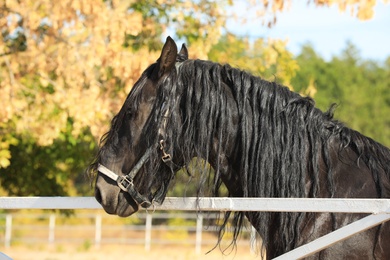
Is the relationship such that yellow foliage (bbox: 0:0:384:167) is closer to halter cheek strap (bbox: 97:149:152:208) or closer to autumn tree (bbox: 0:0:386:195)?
autumn tree (bbox: 0:0:386:195)

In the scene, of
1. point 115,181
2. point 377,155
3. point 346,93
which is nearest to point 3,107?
point 115,181

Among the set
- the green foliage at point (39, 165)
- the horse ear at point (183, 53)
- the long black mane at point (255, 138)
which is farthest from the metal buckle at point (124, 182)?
the green foliage at point (39, 165)

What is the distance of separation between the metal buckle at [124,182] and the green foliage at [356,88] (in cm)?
2573

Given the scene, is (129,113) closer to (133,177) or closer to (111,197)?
(133,177)

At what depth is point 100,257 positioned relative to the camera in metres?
15.8

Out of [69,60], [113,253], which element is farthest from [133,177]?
[113,253]

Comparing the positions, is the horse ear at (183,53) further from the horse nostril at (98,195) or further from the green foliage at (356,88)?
the green foliage at (356,88)

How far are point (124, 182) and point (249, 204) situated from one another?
0.63 metres

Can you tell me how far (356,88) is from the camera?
3431 cm

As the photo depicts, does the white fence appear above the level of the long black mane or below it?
below

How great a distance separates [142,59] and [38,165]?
363cm

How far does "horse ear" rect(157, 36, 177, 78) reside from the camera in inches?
138

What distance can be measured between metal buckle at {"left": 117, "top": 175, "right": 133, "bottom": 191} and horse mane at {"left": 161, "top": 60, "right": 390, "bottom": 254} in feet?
0.91

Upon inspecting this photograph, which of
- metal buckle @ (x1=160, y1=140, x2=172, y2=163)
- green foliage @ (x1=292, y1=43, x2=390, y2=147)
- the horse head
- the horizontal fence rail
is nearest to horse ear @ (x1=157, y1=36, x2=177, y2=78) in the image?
the horse head
